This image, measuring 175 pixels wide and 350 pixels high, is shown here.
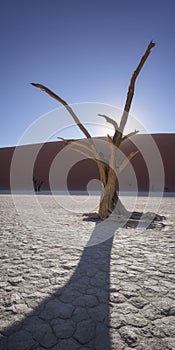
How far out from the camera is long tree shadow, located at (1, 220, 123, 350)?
1.34 metres

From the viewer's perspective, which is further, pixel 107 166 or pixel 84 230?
pixel 107 166

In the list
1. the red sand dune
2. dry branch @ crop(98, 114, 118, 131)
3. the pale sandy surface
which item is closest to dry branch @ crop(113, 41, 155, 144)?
dry branch @ crop(98, 114, 118, 131)

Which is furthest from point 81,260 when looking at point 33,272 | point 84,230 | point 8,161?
point 8,161

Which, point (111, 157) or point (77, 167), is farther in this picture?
point (77, 167)

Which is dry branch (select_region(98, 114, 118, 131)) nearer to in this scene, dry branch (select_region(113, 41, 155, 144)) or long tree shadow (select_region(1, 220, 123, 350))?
dry branch (select_region(113, 41, 155, 144))

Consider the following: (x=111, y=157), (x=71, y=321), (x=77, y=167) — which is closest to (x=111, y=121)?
(x=111, y=157)

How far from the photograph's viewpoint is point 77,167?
35188mm

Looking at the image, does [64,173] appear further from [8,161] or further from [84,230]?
[84,230]

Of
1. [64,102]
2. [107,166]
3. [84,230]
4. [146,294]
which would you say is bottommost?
[84,230]

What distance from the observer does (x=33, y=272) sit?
94.3 inches

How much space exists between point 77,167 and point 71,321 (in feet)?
111

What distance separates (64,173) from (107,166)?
98.4 ft

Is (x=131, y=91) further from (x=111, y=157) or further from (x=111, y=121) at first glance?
(x=111, y=157)

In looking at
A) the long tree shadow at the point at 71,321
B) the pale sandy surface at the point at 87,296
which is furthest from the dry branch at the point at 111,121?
the long tree shadow at the point at 71,321
